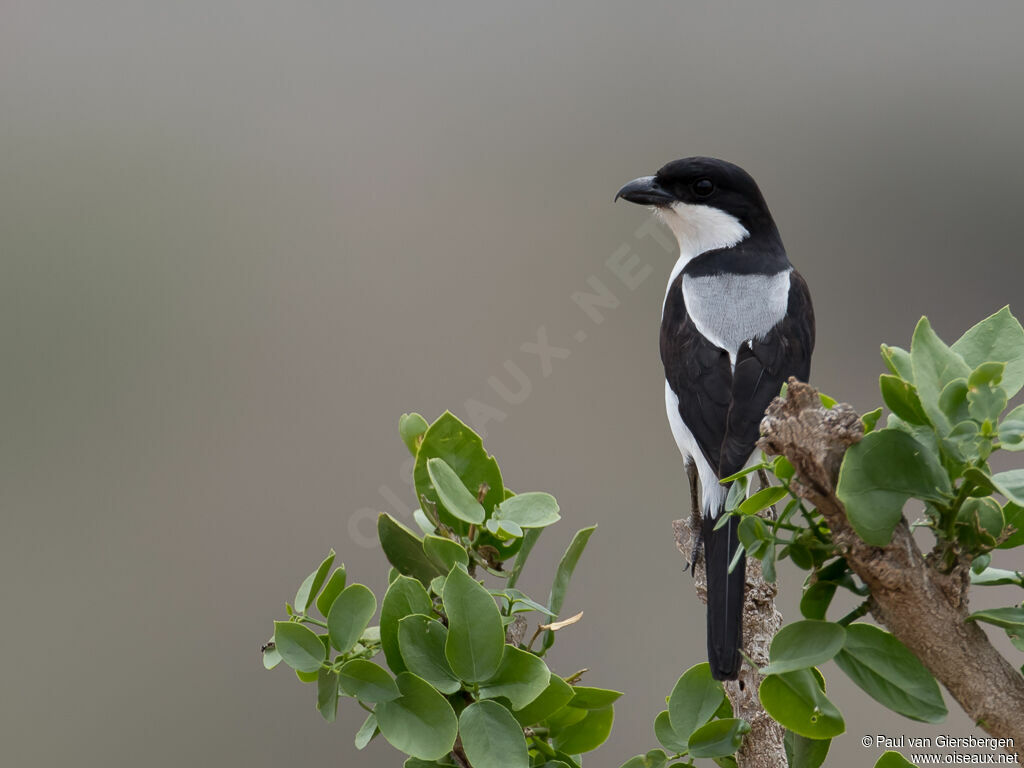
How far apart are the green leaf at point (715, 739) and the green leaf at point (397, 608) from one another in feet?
0.71

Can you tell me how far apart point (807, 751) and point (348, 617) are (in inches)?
13.7

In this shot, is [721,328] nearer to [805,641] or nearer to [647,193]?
[647,193]

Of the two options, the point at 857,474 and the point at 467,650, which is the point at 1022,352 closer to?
the point at 857,474

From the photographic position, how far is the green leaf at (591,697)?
76 cm

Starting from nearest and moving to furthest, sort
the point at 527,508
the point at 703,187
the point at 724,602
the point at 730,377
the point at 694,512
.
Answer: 1. the point at 527,508
2. the point at 724,602
3. the point at 730,377
4. the point at 694,512
5. the point at 703,187

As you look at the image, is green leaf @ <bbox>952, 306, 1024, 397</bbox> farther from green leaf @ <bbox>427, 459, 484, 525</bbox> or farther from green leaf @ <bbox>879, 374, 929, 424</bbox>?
green leaf @ <bbox>427, 459, 484, 525</bbox>

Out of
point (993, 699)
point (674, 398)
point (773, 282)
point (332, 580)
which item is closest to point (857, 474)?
point (993, 699)

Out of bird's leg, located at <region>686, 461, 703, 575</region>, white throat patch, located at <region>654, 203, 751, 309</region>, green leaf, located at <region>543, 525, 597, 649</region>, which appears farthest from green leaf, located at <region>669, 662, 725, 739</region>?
white throat patch, located at <region>654, 203, 751, 309</region>

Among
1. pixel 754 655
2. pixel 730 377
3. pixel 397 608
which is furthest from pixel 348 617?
pixel 730 377

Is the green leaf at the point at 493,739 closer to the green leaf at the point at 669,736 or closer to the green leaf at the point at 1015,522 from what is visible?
the green leaf at the point at 669,736

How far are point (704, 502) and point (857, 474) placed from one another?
0.85 meters

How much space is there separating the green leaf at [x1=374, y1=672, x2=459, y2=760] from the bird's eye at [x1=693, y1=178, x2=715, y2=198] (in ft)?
4.75

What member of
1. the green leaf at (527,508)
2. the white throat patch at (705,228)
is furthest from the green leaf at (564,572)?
the white throat patch at (705,228)

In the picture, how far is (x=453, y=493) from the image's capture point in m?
0.75
